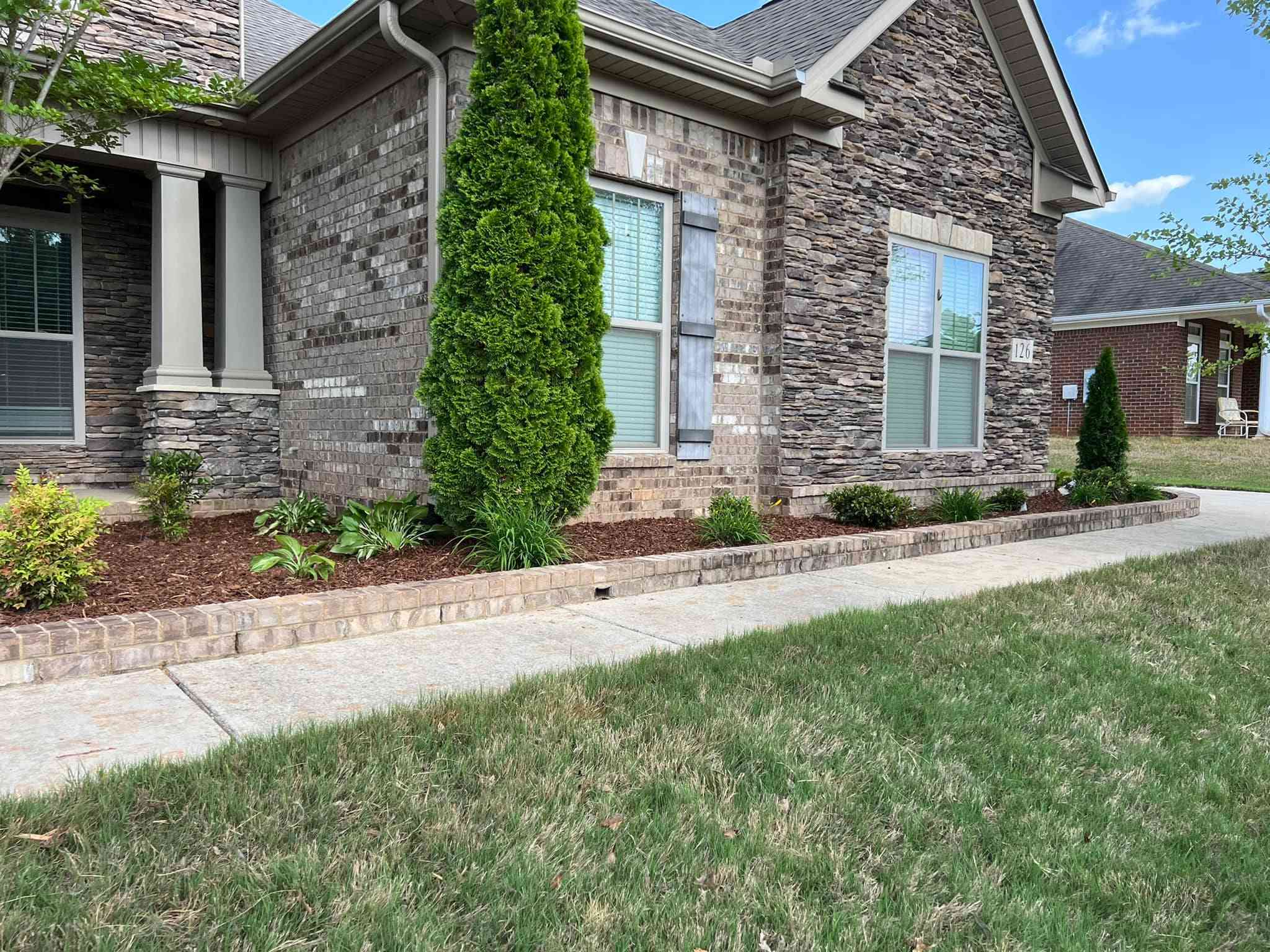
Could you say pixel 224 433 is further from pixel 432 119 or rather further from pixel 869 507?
pixel 869 507

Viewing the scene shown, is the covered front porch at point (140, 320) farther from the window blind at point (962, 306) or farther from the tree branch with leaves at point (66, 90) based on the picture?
the window blind at point (962, 306)

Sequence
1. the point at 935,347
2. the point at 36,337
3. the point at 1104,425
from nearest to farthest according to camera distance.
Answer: the point at 36,337
the point at 935,347
the point at 1104,425

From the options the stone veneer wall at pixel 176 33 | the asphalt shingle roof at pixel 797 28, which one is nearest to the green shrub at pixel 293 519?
the stone veneer wall at pixel 176 33

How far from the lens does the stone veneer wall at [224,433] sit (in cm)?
762

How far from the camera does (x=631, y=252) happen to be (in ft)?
23.5

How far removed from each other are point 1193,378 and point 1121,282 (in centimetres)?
290

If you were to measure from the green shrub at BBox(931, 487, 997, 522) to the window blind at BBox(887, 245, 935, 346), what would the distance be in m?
1.71

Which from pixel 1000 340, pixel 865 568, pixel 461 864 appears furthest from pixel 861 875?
pixel 1000 340

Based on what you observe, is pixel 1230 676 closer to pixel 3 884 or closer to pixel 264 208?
pixel 3 884

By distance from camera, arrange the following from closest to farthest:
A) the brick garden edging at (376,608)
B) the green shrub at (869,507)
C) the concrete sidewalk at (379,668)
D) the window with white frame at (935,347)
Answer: the concrete sidewalk at (379,668) < the brick garden edging at (376,608) < the green shrub at (869,507) < the window with white frame at (935,347)

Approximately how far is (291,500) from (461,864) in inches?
259

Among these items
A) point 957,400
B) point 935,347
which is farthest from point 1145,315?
point 935,347

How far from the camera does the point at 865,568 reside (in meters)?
6.48

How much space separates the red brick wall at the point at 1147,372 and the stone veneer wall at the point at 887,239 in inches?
371
